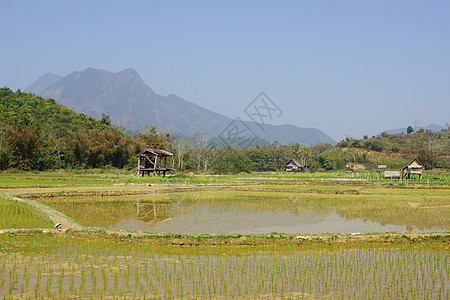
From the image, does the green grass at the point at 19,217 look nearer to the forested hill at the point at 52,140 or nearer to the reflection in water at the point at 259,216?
the reflection in water at the point at 259,216

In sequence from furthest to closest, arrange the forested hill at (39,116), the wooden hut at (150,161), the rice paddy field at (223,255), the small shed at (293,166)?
1. the small shed at (293,166)
2. the forested hill at (39,116)
3. the wooden hut at (150,161)
4. the rice paddy field at (223,255)

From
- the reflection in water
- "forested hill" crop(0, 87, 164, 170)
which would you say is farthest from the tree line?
the reflection in water

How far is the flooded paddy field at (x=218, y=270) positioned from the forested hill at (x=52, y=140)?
43.3 meters

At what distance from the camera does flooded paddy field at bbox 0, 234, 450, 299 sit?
732 cm

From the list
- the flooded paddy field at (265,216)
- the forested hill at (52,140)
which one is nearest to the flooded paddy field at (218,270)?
the flooded paddy field at (265,216)

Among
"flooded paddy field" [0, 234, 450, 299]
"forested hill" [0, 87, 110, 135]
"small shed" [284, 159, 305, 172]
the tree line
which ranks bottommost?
"flooded paddy field" [0, 234, 450, 299]

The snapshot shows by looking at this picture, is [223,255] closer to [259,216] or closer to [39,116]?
[259,216]

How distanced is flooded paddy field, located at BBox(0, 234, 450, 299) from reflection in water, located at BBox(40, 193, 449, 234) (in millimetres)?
2847

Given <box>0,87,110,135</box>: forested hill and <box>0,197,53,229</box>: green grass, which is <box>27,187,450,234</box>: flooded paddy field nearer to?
<box>0,197,53,229</box>: green grass

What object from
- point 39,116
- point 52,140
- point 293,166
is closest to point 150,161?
point 52,140

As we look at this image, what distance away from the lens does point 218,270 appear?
8727 millimetres

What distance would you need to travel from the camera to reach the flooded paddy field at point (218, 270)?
288 inches

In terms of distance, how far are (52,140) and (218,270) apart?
200 feet

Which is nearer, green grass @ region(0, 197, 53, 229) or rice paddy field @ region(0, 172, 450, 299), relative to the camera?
rice paddy field @ region(0, 172, 450, 299)
